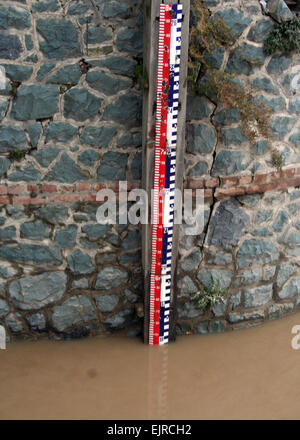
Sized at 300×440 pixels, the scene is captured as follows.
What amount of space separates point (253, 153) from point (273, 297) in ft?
4.81

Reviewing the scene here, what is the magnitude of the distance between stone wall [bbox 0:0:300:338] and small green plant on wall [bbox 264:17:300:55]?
65 millimetres


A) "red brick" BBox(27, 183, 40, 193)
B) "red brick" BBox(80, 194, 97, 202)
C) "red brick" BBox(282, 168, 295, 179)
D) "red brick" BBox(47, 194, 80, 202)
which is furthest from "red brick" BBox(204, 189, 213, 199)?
"red brick" BBox(27, 183, 40, 193)

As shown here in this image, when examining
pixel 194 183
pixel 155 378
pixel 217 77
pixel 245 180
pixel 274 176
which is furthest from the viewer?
pixel 274 176

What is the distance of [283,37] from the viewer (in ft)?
13.5

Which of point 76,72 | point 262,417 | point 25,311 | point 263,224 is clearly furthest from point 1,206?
point 262,417

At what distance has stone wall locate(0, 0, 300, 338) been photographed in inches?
151

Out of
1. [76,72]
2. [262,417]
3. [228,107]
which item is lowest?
[262,417]

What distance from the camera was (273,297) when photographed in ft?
15.9

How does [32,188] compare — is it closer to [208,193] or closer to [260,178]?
[208,193]

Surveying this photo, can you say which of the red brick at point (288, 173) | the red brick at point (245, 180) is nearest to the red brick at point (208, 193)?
the red brick at point (245, 180)

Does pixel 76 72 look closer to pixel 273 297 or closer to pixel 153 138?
pixel 153 138

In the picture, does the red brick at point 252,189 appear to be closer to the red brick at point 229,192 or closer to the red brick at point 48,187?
the red brick at point 229,192

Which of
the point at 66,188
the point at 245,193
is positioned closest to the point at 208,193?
the point at 245,193

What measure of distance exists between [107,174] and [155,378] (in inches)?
68.5
